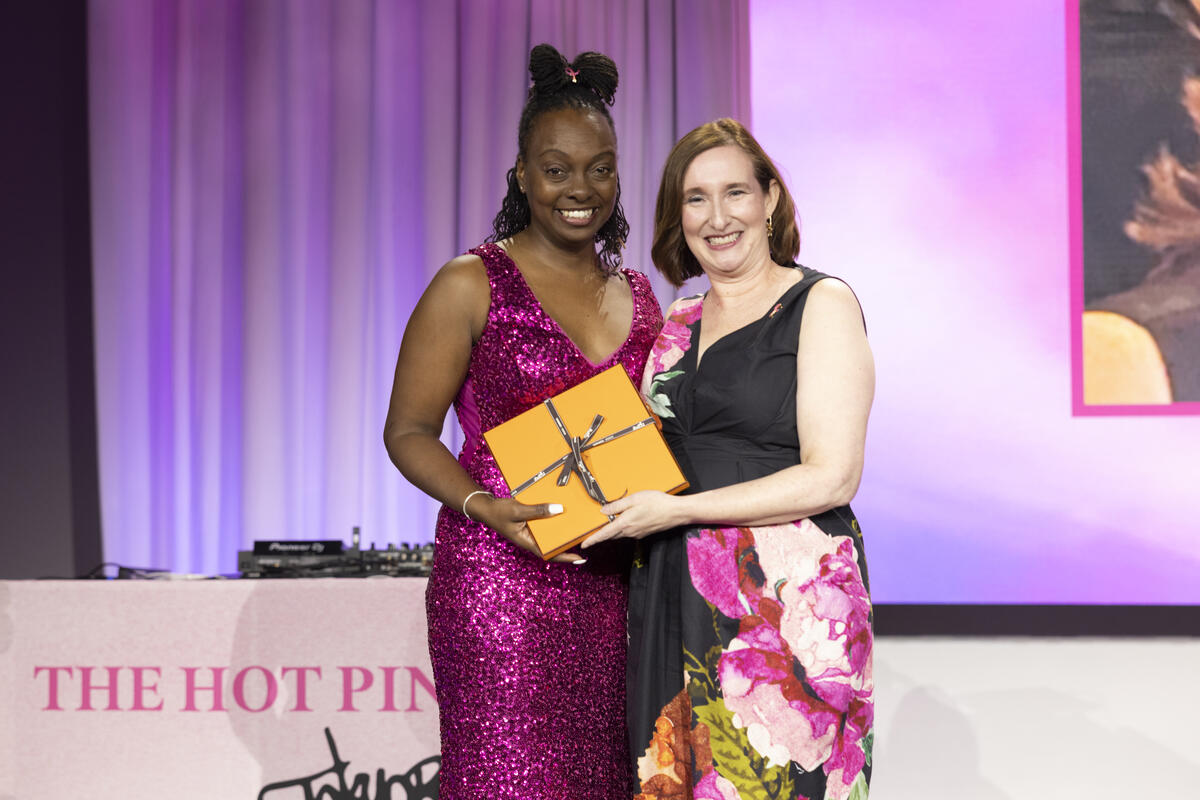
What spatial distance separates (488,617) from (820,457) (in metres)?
0.63

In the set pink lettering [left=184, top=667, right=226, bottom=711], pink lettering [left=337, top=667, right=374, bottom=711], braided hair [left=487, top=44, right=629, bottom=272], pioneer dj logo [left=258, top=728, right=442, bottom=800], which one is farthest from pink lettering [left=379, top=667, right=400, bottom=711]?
braided hair [left=487, top=44, right=629, bottom=272]

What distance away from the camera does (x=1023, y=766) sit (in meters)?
3.17

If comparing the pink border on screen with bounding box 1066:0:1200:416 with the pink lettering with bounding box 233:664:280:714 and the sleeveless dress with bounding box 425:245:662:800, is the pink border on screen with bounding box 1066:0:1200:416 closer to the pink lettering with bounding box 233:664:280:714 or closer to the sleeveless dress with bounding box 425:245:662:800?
the sleeveless dress with bounding box 425:245:662:800

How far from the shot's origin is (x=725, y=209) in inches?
71.4

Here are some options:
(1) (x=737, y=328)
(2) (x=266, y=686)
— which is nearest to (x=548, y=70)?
(1) (x=737, y=328)

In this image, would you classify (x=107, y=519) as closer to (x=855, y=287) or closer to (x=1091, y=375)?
(x=855, y=287)

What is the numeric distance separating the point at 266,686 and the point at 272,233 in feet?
5.88

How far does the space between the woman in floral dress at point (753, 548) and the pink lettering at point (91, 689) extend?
163 centimetres

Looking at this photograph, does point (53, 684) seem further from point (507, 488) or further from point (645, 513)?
point (645, 513)

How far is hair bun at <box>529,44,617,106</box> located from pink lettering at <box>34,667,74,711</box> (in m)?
1.92

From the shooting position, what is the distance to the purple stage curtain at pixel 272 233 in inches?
153

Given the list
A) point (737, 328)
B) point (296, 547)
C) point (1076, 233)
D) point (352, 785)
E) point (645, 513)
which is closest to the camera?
point (645, 513)

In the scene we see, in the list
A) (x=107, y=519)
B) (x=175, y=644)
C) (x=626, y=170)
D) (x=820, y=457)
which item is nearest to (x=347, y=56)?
(x=626, y=170)

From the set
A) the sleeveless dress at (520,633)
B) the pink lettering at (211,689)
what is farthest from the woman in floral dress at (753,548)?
the pink lettering at (211,689)
